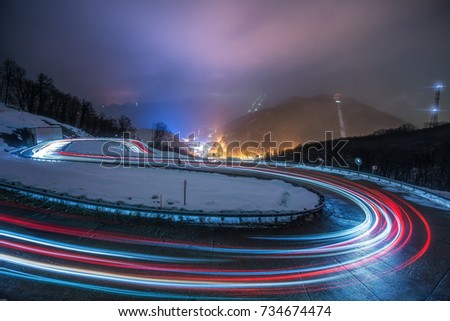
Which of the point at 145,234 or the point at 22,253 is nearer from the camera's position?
the point at 22,253

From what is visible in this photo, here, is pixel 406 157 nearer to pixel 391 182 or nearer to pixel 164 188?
pixel 391 182

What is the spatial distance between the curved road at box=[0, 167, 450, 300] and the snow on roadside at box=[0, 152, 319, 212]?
9.99 ft

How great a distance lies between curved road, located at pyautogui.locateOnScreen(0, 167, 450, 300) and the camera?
669cm

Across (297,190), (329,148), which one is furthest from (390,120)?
(297,190)

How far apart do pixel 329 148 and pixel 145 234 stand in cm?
6761

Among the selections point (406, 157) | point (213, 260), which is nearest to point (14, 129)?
point (213, 260)

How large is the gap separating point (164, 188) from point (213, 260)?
10235mm

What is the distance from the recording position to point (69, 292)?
630 centimetres

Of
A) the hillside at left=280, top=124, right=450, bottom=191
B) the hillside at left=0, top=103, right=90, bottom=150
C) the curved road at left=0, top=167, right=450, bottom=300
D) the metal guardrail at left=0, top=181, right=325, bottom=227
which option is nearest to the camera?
the curved road at left=0, top=167, right=450, bottom=300

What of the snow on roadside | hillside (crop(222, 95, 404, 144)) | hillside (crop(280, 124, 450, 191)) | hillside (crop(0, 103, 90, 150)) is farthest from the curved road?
hillside (crop(222, 95, 404, 144))

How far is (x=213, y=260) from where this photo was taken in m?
8.29

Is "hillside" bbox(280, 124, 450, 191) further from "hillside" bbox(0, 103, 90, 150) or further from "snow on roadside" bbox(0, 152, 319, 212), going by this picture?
"hillside" bbox(0, 103, 90, 150)
